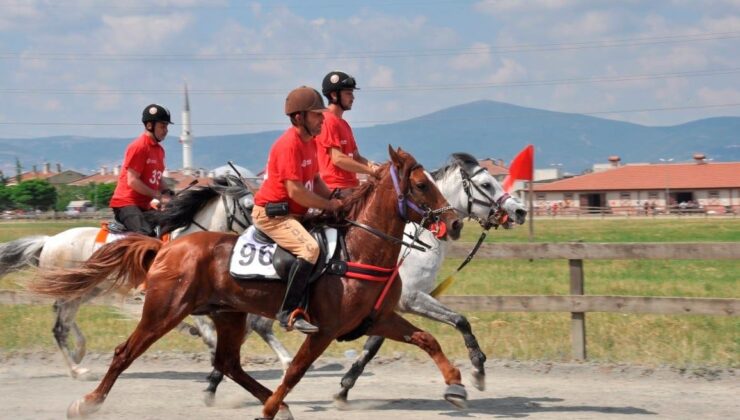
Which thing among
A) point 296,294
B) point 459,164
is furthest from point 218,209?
point 296,294

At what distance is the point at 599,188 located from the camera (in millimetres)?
98812

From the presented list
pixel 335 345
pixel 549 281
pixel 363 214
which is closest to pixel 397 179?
pixel 363 214

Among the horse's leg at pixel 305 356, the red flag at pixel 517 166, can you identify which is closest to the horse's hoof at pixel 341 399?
the horse's leg at pixel 305 356

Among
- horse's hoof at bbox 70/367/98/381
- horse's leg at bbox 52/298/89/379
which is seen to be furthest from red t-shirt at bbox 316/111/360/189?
horse's hoof at bbox 70/367/98/381

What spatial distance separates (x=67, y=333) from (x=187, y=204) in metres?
2.00

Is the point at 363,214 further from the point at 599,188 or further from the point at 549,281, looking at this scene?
the point at 599,188

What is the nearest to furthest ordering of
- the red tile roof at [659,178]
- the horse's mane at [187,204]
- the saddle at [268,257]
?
the saddle at [268,257] → the horse's mane at [187,204] → the red tile roof at [659,178]

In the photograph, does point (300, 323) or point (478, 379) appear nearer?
point (300, 323)

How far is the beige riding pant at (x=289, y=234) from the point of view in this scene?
6746mm

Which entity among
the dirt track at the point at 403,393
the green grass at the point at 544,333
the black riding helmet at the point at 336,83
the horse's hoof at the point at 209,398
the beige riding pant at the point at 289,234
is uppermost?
the black riding helmet at the point at 336,83

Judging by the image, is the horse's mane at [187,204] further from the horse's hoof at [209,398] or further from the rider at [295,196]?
the rider at [295,196]

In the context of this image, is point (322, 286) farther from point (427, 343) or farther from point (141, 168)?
point (141, 168)

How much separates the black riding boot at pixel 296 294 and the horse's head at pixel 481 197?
2.46 meters

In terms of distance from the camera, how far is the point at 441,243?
8742 millimetres
